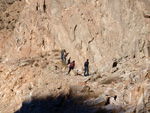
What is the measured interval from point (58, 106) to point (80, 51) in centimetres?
670

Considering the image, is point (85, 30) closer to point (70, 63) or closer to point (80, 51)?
point (80, 51)

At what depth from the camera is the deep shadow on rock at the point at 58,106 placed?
13945 mm

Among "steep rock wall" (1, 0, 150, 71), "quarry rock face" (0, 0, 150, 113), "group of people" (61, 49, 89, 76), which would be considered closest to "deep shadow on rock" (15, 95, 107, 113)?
"quarry rock face" (0, 0, 150, 113)

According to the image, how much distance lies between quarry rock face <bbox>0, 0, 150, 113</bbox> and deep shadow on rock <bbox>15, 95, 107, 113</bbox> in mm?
415

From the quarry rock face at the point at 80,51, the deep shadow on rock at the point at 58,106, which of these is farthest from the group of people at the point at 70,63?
the deep shadow on rock at the point at 58,106

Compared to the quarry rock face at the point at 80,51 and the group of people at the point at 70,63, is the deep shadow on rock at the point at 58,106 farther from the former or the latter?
the group of people at the point at 70,63

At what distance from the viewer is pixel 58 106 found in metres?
16.2

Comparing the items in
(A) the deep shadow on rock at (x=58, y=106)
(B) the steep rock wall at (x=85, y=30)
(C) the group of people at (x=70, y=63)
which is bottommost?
(A) the deep shadow on rock at (x=58, y=106)

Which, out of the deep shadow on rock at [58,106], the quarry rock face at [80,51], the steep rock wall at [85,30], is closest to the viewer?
the deep shadow on rock at [58,106]

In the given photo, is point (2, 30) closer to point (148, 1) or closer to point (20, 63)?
point (20, 63)

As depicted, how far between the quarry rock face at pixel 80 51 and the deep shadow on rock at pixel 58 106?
16.3 inches

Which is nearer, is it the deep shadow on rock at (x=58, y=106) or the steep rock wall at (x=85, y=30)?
the deep shadow on rock at (x=58, y=106)

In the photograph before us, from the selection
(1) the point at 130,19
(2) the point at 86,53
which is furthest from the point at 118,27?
(2) the point at 86,53

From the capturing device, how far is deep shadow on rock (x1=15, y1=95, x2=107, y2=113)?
13.9 m
